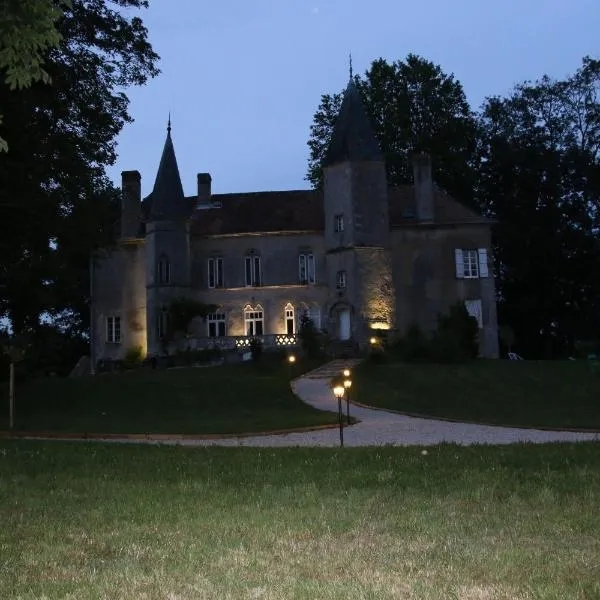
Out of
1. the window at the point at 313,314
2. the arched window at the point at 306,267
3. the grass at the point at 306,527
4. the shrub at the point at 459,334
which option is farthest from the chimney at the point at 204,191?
the grass at the point at 306,527

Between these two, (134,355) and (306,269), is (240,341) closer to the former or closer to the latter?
(306,269)

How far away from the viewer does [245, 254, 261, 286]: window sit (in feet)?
143

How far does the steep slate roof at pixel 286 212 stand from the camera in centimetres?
4319

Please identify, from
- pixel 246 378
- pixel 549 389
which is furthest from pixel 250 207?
pixel 549 389

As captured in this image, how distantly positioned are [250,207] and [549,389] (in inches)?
850

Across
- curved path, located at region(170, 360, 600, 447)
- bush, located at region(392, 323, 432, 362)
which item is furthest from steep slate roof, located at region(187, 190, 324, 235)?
curved path, located at region(170, 360, 600, 447)

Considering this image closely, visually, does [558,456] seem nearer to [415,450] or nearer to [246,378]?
[415,450]

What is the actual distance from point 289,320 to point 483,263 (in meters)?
10.2

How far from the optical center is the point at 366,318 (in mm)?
40125

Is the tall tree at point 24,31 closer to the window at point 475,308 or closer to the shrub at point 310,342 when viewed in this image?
the shrub at point 310,342

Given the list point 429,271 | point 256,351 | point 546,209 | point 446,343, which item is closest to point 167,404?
point 256,351

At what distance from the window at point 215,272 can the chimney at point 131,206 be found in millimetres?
4235

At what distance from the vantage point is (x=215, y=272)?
43938 millimetres

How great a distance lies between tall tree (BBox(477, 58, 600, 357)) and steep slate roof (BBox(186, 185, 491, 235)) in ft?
16.2
